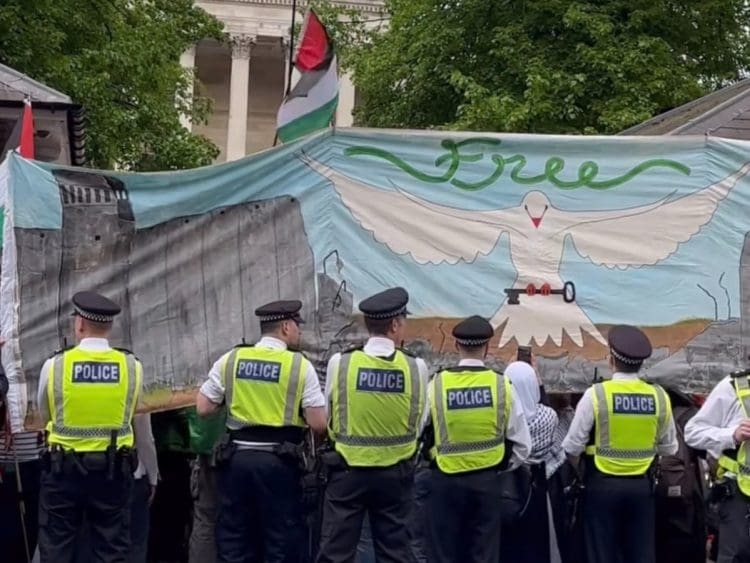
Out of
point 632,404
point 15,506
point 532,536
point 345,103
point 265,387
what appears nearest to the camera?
point 265,387

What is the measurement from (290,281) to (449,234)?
3.40 ft

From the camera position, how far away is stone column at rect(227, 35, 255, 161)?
169ft

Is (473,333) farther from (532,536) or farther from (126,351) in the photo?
(532,536)

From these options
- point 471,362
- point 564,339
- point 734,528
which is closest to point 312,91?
point 471,362

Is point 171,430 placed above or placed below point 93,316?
below

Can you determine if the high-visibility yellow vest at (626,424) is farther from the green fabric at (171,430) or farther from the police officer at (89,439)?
the green fabric at (171,430)

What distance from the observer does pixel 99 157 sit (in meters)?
18.6

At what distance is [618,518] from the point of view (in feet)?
21.8

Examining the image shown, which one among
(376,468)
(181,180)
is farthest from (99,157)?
(376,468)

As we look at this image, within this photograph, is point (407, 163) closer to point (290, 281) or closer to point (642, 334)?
point (290, 281)

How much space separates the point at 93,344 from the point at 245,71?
155ft

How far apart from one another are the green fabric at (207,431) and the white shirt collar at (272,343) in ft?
2.53

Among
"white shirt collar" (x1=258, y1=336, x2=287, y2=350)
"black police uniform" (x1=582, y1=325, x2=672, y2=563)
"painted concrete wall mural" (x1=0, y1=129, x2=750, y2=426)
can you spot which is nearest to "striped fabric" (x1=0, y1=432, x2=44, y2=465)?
"painted concrete wall mural" (x1=0, y1=129, x2=750, y2=426)

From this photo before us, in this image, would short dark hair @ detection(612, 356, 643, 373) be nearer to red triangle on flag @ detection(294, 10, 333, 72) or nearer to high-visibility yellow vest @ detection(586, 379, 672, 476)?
high-visibility yellow vest @ detection(586, 379, 672, 476)
